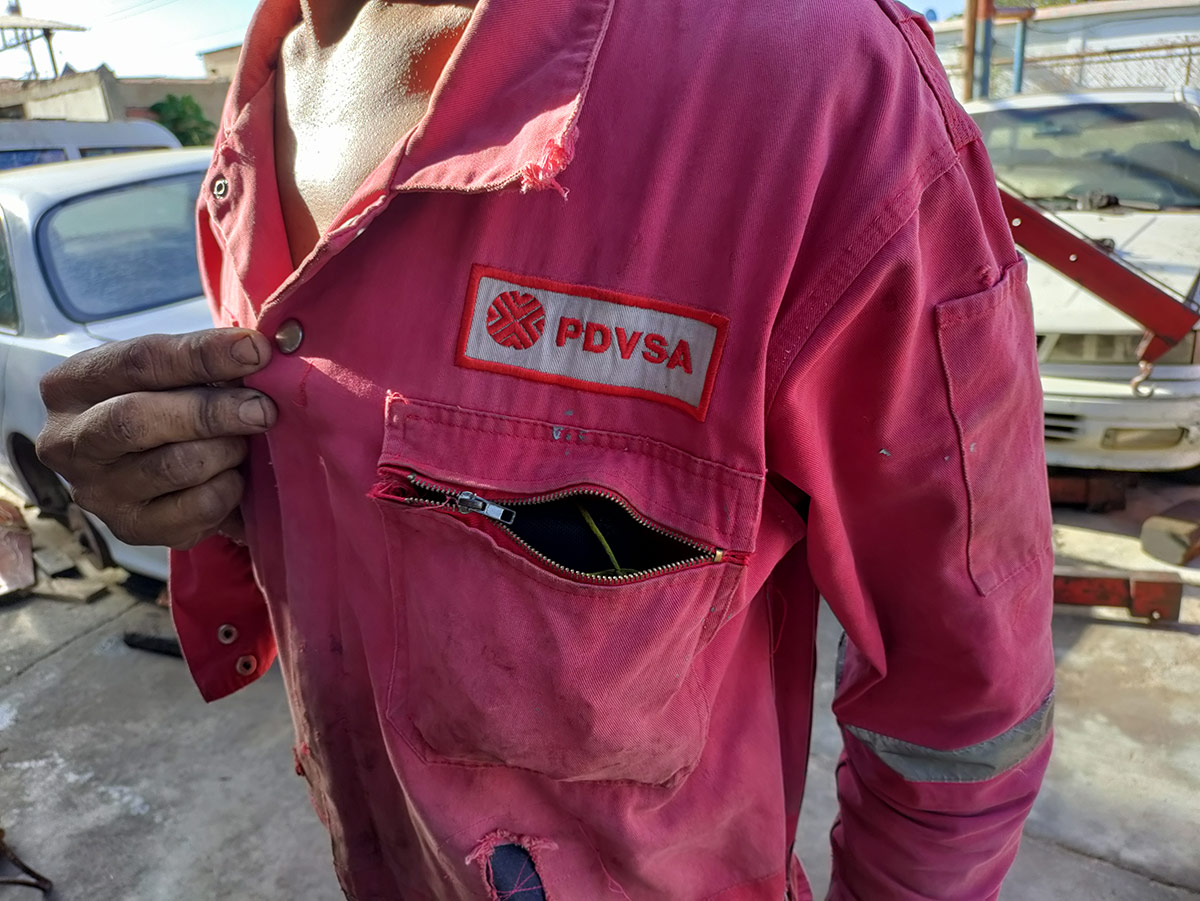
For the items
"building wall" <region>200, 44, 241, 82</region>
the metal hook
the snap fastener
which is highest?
"building wall" <region>200, 44, 241, 82</region>

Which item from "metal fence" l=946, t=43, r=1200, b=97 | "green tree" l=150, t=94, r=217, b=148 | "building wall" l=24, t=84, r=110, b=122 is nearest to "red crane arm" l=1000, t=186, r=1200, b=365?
"metal fence" l=946, t=43, r=1200, b=97

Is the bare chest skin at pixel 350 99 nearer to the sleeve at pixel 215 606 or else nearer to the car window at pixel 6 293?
the sleeve at pixel 215 606

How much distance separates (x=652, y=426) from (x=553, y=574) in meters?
0.15

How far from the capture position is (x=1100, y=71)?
33.9 ft

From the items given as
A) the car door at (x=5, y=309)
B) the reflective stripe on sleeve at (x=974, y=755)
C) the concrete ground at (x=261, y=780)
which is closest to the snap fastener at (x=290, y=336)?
the reflective stripe on sleeve at (x=974, y=755)

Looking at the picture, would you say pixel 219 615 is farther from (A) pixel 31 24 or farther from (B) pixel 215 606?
(A) pixel 31 24

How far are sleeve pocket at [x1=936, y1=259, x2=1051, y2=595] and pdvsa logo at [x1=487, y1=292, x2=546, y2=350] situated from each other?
33 centimetres

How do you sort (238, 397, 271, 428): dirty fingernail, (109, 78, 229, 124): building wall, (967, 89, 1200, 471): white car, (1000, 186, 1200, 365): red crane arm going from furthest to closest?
(109, 78, 229, 124): building wall < (967, 89, 1200, 471): white car < (1000, 186, 1200, 365): red crane arm < (238, 397, 271, 428): dirty fingernail

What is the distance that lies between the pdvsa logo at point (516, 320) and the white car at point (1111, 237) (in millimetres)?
3429

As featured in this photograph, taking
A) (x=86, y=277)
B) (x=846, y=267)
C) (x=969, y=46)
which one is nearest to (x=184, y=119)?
(x=969, y=46)

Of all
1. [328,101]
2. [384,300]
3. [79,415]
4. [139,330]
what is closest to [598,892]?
[384,300]

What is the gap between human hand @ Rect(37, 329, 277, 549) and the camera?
886mm

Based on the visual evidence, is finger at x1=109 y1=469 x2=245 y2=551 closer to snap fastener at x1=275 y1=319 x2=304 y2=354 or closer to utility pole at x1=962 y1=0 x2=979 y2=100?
snap fastener at x1=275 y1=319 x2=304 y2=354

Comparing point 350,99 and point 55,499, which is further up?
point 350,99
